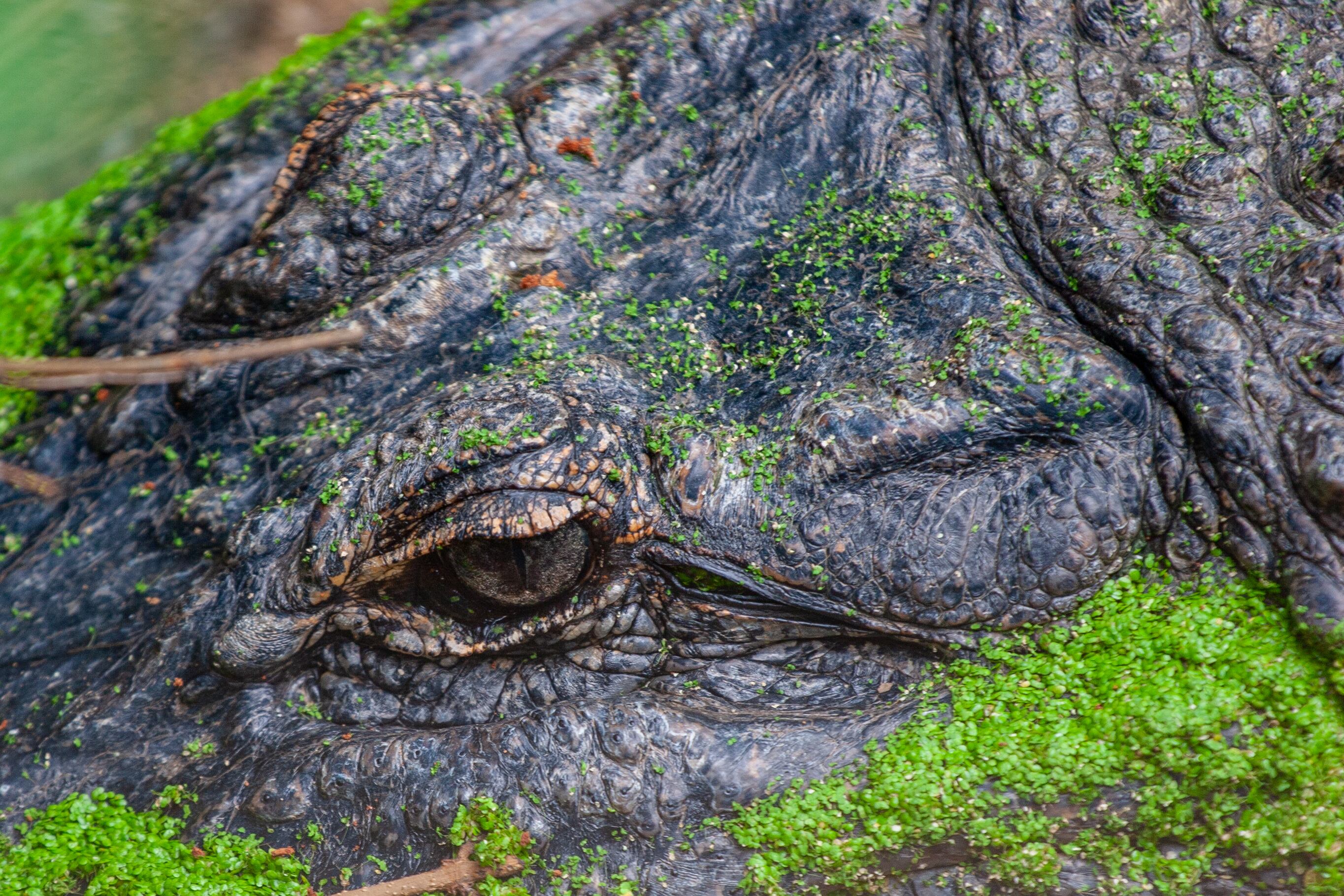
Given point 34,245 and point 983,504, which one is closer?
point 983,504

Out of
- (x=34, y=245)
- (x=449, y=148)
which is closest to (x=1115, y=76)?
(x=449, y=148)

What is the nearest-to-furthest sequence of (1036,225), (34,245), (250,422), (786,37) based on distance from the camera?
(1036,225)
(250,422)
(786,37)
(34,245)

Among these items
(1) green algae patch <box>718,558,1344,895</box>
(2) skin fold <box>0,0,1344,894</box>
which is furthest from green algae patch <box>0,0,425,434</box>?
(1) green algae patch <box>718,558,1344,895</box>

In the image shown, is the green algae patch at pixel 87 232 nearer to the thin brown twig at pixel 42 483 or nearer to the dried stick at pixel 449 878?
the thin brown twig at pixel 42 483

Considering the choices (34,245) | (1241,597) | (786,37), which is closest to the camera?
(1241,597)

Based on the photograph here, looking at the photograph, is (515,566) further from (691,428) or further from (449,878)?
(449,878)

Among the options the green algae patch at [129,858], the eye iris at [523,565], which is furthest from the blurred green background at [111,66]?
the eye iris at [523,565]

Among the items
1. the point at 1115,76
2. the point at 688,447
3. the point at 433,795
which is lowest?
the point at 433,795

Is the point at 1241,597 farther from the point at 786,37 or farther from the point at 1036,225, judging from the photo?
the point at 786,37
